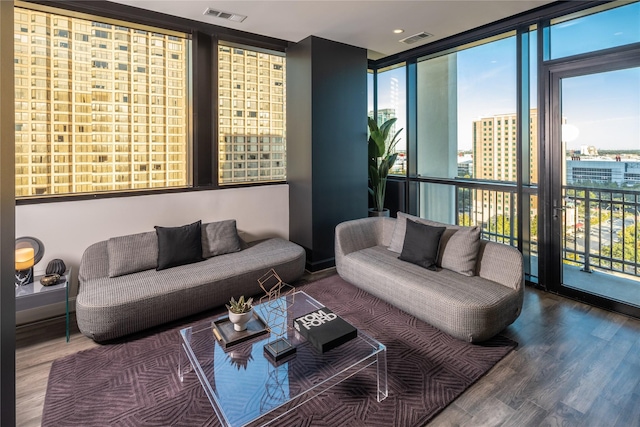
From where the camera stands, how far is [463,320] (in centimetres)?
263

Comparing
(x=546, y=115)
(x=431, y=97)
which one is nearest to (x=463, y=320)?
(x=546, y=115)

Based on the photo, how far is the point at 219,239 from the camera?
3.80 meters

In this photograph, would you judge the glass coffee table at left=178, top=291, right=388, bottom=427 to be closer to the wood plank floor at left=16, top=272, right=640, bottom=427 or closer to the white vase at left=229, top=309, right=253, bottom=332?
the white vase at left=229, top=309, right=253, bottom=332

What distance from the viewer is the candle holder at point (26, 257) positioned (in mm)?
2799

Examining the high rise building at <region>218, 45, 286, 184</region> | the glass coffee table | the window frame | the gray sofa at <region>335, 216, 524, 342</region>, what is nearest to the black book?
the glass coffee table

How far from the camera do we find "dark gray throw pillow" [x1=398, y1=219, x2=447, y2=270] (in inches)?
130

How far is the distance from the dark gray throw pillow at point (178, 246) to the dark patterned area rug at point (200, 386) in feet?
2.19

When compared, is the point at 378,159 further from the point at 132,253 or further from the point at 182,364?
the point at 182,364

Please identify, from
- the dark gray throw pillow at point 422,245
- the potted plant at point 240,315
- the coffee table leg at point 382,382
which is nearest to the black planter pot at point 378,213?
the dark gray throw pillow at point 422,245

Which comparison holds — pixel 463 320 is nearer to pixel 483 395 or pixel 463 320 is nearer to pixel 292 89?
pixel 483 395

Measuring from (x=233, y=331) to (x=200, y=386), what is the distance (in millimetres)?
386

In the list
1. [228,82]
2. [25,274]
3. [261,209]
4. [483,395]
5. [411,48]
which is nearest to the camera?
[483,395]

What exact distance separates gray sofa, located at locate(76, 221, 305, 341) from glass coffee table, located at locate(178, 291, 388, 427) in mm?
614

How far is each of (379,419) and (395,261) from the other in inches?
67.3
